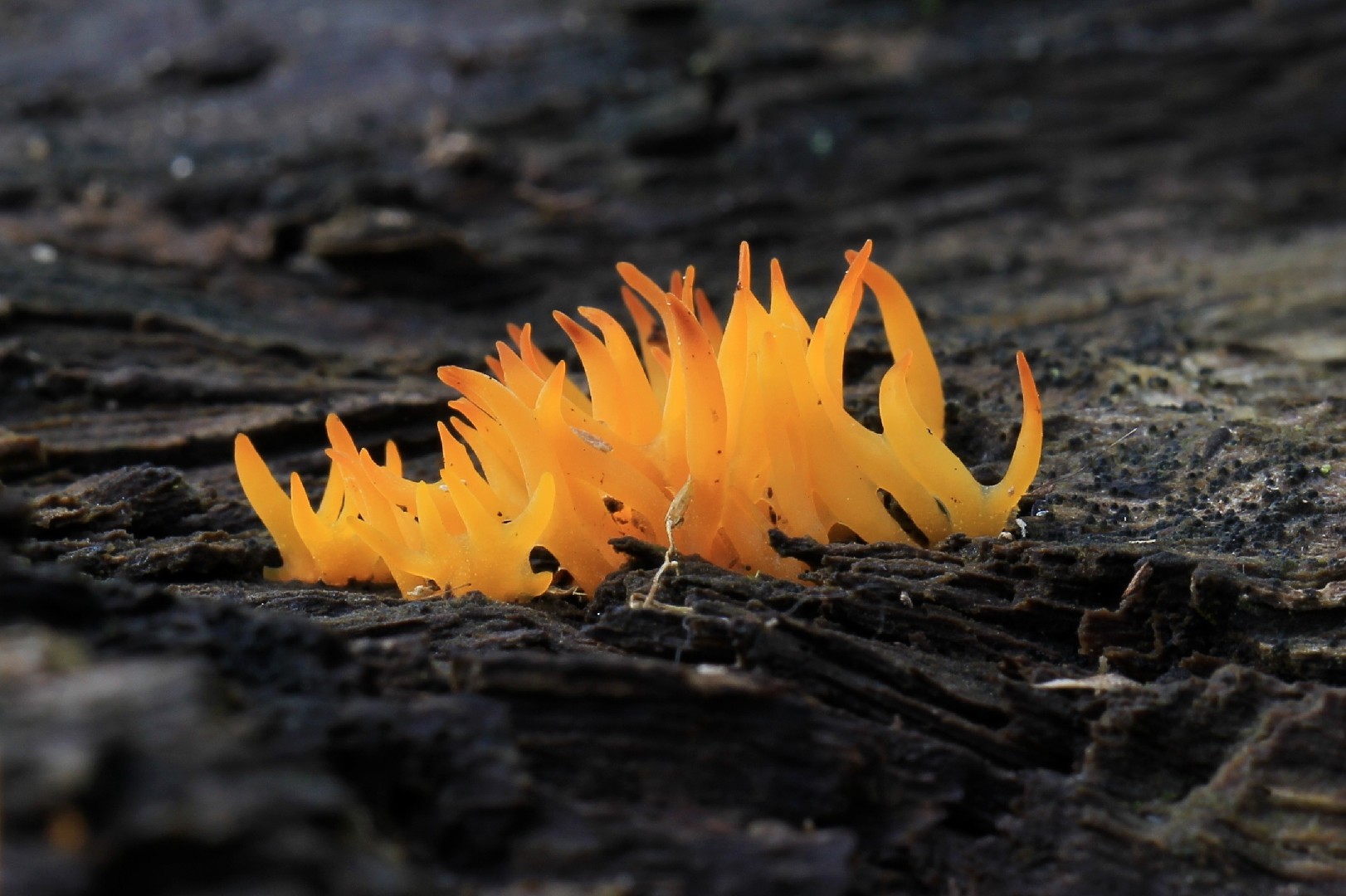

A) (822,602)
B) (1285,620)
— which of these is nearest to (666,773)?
(822,602)

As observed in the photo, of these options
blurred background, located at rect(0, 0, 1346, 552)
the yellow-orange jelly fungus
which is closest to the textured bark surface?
blurred background, located at rect(0, 0, 1346, 552)

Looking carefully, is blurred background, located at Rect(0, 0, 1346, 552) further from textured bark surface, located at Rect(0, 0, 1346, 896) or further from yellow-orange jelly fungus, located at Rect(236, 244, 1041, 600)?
yellow-orange jelly fungus, located at Rect(236, 244, 1041, 600)

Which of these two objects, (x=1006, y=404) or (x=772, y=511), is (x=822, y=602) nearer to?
(x=772, y=511)

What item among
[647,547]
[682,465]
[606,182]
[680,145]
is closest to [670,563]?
[647,547]

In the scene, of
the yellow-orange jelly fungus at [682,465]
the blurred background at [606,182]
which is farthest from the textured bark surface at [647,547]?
the yellow-orange jelly fungus at [682,465]

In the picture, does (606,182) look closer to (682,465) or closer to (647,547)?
(682,465)

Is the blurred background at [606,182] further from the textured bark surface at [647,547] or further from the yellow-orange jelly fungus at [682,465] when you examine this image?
the yellow-orange jelly fungus at [682,465]
